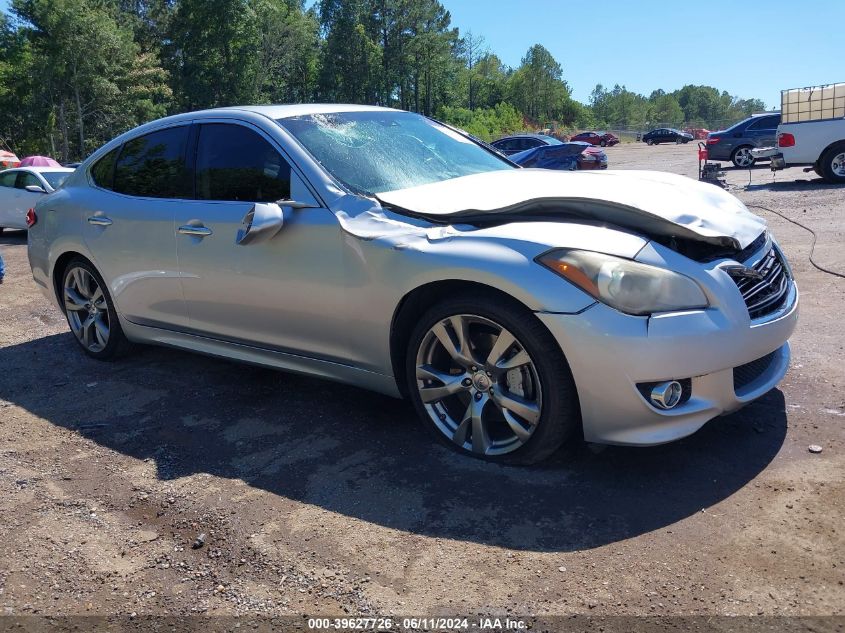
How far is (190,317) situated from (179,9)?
2411 inches

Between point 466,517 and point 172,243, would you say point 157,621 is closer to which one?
point 466,517

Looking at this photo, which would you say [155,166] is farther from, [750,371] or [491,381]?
[750,371]

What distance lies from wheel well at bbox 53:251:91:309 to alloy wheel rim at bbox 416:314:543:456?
3025 mm

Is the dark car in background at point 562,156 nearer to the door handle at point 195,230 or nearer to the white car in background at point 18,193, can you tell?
the white car in background at point 18,193

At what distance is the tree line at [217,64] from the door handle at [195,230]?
146 feet

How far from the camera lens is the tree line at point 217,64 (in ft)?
143

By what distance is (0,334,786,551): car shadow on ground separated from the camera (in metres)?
2.94

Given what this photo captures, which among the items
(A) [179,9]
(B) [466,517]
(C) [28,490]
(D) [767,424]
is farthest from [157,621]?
(A) [179,9]

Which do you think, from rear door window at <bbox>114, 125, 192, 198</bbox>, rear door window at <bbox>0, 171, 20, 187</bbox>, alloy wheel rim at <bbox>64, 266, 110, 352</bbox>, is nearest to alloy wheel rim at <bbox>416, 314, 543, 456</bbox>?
rear door window at <bbox>114, 125, 192, 198</bbox>

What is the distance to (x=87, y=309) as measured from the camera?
5.41 metres

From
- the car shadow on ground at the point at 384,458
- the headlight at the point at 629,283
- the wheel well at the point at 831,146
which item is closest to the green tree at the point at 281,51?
the wheel well at the point at 831,146

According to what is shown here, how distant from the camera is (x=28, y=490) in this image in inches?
137

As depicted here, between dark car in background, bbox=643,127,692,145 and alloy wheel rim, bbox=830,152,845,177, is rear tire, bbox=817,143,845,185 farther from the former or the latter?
dark car in background, bbox=643,127,692,145

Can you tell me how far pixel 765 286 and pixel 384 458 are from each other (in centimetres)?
191
